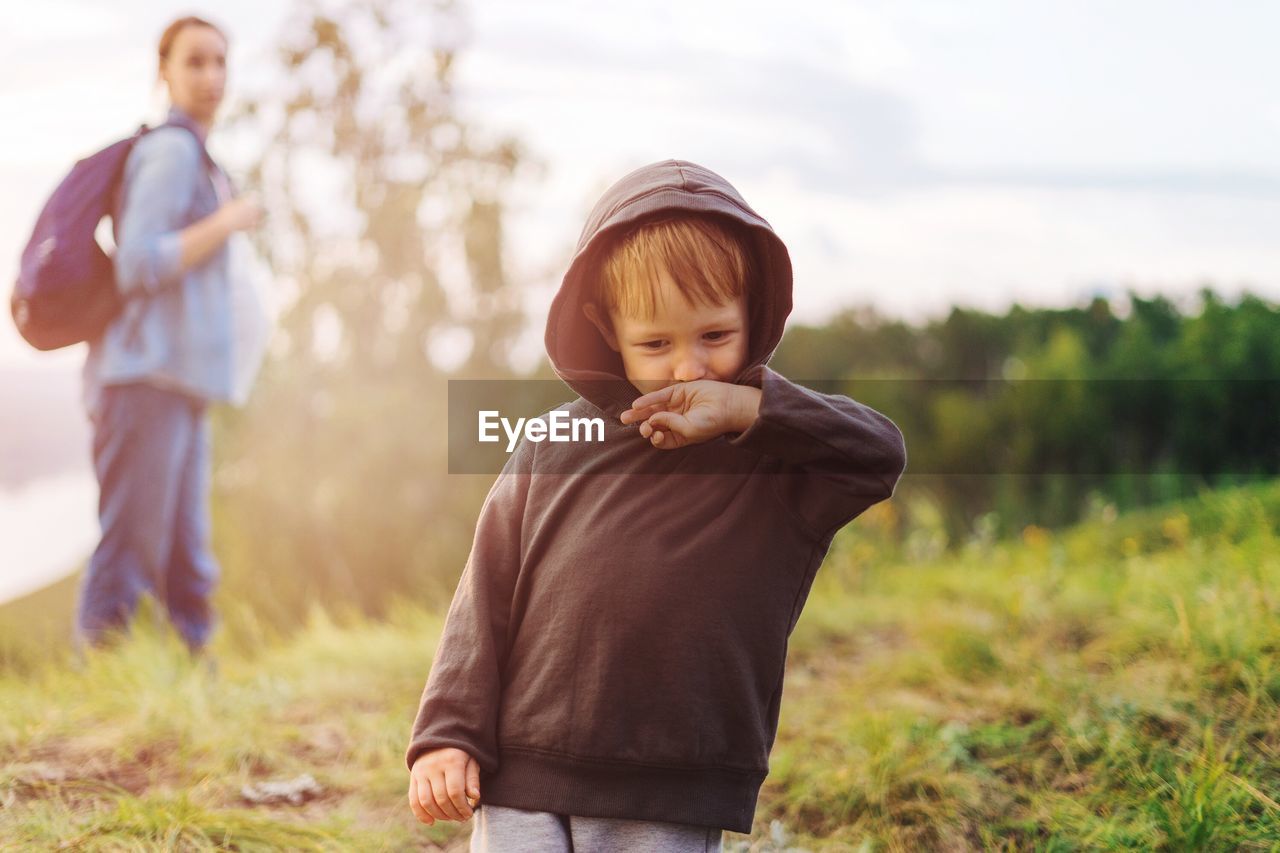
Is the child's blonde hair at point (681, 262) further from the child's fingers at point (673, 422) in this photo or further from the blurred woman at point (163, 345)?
the blurred woman at point (163, 345)

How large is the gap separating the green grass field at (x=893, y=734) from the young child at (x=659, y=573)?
2.96 feet

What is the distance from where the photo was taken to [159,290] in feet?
12.2

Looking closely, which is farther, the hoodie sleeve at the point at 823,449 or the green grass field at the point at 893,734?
the green grass field at the point at 893,734

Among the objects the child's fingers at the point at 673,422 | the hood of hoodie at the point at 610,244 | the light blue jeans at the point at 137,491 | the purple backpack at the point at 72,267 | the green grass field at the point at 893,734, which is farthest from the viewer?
the light blue jeans at the point at 137,491

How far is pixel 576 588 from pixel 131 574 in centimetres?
261

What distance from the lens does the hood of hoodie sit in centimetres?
182

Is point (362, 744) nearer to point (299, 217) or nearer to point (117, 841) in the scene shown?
point (117, 841)

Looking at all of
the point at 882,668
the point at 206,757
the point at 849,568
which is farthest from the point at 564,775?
the point at 849,568

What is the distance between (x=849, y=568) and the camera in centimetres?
593

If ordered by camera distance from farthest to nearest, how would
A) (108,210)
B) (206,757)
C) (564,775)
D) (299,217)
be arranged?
(299,217) < (108,210) < (206,757) < (564,775)

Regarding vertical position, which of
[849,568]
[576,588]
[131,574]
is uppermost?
[576,588]

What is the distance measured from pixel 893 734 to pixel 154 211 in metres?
2.82

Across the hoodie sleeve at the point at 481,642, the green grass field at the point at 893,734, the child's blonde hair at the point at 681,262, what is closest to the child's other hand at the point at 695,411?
the child's blonde hair at the point at 681,262

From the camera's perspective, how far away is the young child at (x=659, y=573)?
174 cm
